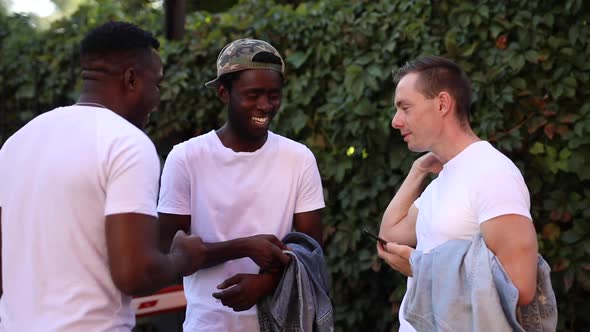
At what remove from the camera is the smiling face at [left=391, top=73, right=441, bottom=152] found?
9.46 feet

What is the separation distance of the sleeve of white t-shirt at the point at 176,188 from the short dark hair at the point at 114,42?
78 cm

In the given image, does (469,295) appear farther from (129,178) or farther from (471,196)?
(129,178)

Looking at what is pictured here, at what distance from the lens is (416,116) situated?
9.53ft

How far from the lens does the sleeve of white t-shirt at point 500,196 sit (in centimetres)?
258

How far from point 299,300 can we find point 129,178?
3.34 feet

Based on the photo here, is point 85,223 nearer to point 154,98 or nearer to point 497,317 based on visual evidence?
point 154,98

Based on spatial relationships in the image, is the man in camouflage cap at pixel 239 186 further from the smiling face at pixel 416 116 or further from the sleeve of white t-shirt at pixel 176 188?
the smiling face at pixel 416 116

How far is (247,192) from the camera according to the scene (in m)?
3.24

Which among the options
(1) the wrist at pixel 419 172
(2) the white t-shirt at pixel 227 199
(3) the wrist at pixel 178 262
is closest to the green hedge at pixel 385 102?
(1) the wrist at pixel 419 172

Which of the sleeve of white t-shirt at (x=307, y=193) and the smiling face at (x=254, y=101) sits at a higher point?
the smiling face at (x=254, y=101)

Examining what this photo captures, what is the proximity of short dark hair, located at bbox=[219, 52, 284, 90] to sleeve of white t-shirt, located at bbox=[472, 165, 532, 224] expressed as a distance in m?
1.05

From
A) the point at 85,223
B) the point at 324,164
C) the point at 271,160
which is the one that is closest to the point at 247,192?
the point at 271,160

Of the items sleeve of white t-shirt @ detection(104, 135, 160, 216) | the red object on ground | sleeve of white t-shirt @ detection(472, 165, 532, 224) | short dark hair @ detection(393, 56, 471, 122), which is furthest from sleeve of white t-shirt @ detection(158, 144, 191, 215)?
the red object on ground

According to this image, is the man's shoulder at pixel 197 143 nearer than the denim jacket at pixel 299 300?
No
